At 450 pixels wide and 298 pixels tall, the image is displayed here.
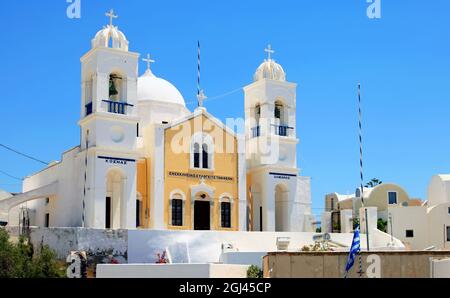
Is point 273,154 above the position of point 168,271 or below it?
above

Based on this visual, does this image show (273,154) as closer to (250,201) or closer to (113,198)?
(250,201)

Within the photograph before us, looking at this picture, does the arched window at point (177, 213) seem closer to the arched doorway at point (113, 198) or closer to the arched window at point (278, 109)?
the arched doorway at point (113, 198)

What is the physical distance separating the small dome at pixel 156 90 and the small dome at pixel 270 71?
16.5 ft

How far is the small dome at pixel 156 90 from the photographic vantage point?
138ft

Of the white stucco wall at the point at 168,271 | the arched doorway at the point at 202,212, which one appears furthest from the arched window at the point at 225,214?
the white stucco wall at the point at 168,271

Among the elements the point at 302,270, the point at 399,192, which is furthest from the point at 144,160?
the point at 399,192

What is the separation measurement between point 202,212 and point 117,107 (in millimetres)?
7226

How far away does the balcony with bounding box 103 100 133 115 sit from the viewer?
35781 millimetres

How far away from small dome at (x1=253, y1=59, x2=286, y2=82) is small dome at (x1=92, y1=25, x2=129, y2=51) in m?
8.55

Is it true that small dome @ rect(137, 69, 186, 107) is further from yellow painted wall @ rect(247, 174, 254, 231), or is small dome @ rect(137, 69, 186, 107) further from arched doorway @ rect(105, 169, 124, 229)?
arched doorway @ rect(105, 169, 124, 229)

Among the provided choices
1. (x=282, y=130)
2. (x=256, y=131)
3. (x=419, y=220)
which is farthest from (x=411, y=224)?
(x=256, y=131)

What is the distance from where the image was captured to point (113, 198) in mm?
36406
